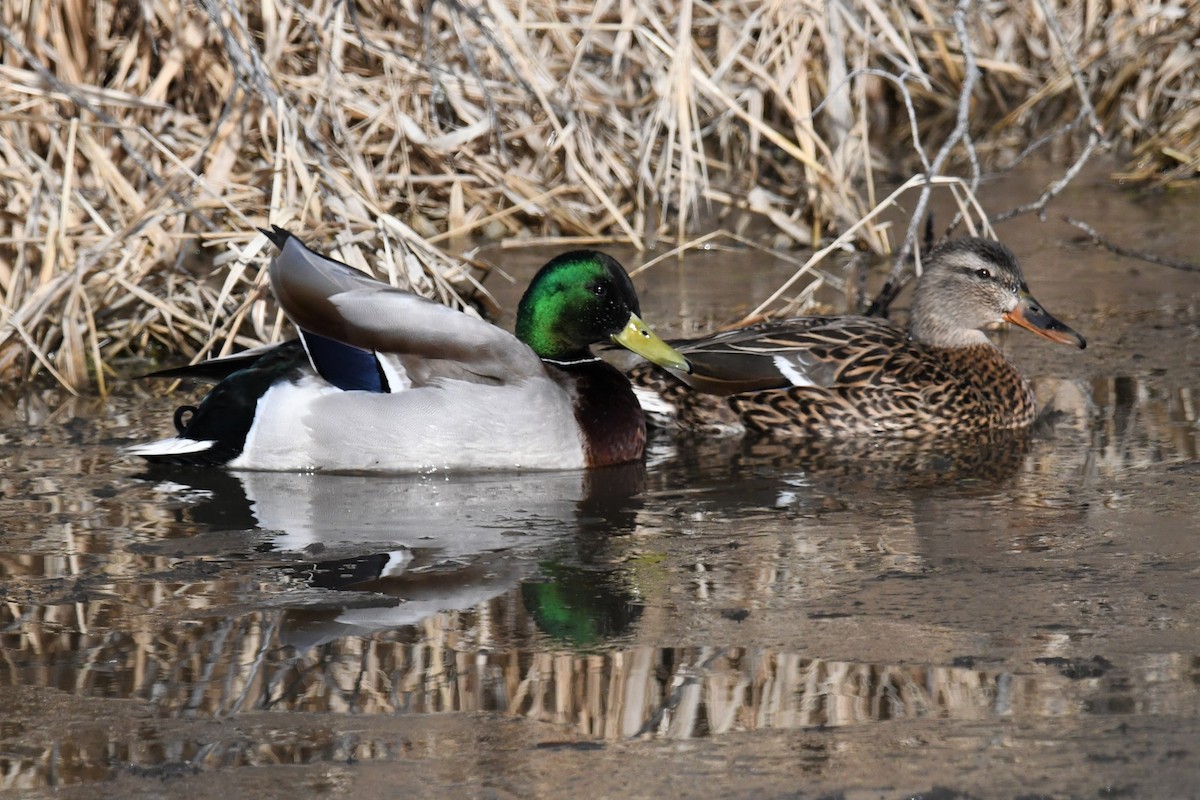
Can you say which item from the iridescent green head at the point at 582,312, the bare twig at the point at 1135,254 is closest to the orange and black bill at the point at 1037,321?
the bare twig at the point at 1135,254

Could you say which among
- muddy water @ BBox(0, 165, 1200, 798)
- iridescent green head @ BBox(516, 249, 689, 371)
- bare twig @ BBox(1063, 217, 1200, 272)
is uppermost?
bare twig @ BBox(1063, 217, 1200, 272)

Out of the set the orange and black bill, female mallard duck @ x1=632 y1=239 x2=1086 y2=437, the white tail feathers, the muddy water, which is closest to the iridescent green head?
female mallard duck @ x1=632 y1=239 x2=1086 y2=437

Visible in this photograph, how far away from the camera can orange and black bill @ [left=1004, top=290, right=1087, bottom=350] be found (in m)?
6.39

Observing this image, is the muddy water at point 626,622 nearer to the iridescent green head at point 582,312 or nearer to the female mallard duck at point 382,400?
the female mallard duck at point 382,400

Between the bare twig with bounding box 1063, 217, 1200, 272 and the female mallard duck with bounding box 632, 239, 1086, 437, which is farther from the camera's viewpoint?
the bare twig with bounding box 1063, 217, 1200, 272

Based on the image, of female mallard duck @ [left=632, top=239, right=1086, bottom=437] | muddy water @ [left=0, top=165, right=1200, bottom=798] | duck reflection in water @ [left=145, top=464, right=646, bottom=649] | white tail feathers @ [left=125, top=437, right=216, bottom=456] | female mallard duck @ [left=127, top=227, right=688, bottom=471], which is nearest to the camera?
muddy water @ [left=0, top=165, right=1200, bottom=798]

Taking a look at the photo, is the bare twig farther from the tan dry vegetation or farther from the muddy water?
the muddy water

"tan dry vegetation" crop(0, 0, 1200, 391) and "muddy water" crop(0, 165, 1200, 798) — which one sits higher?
"tan dry vegetation" crop(0, 0, 1200, 391)

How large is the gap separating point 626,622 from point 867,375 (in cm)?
240

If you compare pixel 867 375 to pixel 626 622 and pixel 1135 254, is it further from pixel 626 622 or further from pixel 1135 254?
pixel 626 622

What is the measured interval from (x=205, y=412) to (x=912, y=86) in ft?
22.4

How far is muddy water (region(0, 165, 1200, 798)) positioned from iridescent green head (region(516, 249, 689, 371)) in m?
0.39

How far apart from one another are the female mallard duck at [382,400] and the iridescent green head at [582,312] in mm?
236

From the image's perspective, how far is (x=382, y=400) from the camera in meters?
5.54
